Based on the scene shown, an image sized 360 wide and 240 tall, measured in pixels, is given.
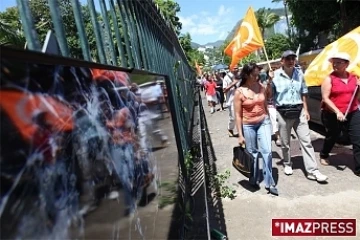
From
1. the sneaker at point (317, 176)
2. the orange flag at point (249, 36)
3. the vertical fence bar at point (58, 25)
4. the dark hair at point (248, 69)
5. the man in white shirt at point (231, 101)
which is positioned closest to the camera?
the vertical fence bar at point (58, 25)

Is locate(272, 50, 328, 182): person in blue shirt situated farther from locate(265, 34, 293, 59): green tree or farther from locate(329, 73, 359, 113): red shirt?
locate(265, 34, 293, 59): green tree

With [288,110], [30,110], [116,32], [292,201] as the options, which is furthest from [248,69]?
[30,110]

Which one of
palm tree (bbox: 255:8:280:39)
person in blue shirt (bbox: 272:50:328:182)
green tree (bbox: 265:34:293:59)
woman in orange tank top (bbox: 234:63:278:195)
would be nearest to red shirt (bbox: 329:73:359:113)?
person in blue shirt (bbox: 272:50:328:182)

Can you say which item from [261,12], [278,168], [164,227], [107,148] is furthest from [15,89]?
[261,12]

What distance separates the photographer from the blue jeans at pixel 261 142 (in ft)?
18.1

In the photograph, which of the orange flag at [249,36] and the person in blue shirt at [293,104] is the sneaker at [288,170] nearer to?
the person in blue shirt at [293,104]

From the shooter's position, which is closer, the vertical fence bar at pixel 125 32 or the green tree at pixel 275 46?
the vertical fence bar at pixel 125 32

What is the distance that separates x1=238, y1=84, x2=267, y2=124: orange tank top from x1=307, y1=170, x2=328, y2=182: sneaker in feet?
3.76

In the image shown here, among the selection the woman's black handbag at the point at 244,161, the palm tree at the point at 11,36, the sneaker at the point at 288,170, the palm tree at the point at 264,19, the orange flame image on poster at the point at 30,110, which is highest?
the palm tree at the point at 264,19

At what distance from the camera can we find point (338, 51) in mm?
7344

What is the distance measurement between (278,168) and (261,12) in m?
78.1

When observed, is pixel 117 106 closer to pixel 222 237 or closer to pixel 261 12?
pixel 222 237

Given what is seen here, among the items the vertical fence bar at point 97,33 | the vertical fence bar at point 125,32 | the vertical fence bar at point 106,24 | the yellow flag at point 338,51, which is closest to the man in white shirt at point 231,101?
the yellow flag at point 338,51

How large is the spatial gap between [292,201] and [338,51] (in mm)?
3486
